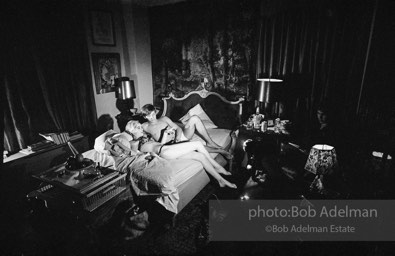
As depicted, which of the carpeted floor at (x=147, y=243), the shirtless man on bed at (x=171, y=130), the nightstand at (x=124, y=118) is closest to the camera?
the carpeted floor at (x=147, y=243)

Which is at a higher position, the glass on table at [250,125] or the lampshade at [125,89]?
the lampshade at [125,89]

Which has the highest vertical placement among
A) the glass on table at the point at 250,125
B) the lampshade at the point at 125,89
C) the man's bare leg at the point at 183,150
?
the lampshade at the point at 125,89

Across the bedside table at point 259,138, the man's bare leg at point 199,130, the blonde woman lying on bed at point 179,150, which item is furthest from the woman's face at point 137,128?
the bedside table at point 259,138

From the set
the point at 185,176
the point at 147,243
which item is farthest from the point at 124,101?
the point at 147,243

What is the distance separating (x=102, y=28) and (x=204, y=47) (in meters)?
2.18

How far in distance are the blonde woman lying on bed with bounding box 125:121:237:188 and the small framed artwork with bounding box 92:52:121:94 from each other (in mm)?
1932

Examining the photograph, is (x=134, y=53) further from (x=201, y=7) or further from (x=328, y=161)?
(x=328, y=161)

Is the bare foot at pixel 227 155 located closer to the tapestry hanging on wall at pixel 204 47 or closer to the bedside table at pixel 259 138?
the bedside table at pixel 259 138

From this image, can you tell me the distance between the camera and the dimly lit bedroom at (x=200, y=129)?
2363mm

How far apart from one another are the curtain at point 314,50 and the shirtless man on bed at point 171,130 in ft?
4.98

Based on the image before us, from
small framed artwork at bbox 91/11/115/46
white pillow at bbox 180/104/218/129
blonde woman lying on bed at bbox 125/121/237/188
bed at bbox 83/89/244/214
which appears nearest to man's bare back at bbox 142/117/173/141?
blonde woman lying on bed at bbox 125/121/237/188

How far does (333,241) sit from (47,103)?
456 cm

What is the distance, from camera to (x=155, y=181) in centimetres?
267

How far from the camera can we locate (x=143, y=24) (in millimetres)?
5457
